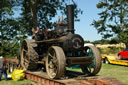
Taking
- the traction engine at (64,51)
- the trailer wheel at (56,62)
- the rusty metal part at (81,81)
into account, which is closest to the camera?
the rusty metal part at (81,81)

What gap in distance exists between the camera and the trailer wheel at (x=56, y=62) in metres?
7.01

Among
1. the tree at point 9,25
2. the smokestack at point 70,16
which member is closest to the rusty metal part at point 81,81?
the smokestack at point 70,16

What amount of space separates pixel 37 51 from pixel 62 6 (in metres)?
15.9

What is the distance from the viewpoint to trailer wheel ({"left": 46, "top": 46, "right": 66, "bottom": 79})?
701cm

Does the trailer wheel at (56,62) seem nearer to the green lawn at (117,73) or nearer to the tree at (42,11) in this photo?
the green lawn at (117,73)

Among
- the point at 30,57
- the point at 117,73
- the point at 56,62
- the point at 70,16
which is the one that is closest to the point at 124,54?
the point at 117,73

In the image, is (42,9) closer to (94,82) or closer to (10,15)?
(10,15)

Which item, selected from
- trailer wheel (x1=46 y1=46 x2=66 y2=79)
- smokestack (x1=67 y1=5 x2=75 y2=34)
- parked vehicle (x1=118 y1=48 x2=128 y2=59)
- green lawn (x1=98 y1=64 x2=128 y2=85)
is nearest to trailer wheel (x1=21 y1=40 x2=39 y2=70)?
trailer wheel (x1=46 y1=46 x2=66 y2=79)

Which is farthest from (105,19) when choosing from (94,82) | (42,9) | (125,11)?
(94,82)

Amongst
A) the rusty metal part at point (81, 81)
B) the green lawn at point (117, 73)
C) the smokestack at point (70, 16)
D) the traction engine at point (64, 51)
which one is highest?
the smokestack at point (70, 16)

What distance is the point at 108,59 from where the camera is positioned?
17984 mm

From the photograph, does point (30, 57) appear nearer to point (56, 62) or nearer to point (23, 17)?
point (56, 62)

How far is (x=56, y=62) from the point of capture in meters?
7.43

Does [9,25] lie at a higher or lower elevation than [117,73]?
higher
